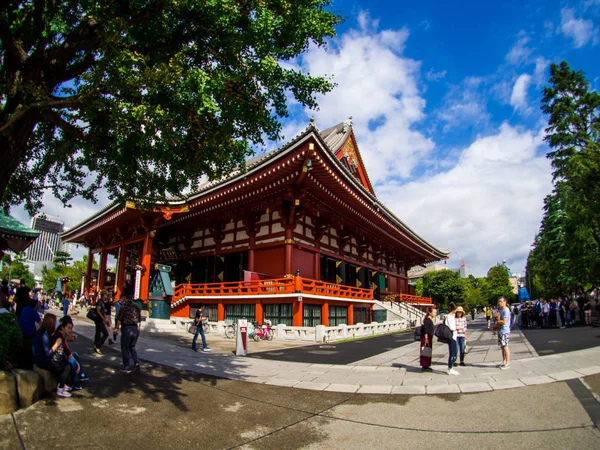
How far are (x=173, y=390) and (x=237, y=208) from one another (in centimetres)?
1428

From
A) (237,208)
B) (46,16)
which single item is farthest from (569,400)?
(237,208)

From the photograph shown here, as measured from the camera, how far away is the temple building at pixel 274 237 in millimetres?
16734

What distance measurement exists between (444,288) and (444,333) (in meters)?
47.8

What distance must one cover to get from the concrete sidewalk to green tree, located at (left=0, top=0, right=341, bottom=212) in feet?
15.6

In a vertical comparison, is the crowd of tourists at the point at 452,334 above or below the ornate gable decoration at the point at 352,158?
below

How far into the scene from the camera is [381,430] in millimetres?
4859

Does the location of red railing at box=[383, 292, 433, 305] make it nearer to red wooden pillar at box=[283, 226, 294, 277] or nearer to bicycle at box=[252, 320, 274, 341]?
red wooden pillar at box=[283, 226, 294, 277]

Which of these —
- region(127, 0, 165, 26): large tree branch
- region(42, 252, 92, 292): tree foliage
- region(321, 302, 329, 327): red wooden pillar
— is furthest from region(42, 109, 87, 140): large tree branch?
region(42, 252, 92, 292): tree foliage

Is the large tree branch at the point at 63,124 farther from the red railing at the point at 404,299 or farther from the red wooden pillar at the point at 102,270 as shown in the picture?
the red railing at the point at 404,299

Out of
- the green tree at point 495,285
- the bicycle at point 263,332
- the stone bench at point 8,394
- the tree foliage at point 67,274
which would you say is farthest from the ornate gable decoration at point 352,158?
the green tree at point 495,285

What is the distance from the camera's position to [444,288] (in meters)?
52.2

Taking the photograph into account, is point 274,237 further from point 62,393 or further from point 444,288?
point 444,288

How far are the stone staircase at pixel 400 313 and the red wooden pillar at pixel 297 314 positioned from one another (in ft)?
31.4

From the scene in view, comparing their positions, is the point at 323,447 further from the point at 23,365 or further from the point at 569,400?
the point at 23,365
